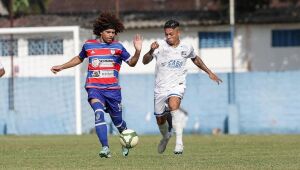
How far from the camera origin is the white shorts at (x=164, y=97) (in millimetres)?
18391

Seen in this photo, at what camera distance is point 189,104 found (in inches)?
1321

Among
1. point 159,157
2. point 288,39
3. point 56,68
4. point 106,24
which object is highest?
point 288,39

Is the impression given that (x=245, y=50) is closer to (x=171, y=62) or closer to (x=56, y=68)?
(x=171, y=62)

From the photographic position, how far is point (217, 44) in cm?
4075

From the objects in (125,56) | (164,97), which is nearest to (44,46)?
(164,97)

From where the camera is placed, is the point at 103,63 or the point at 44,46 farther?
the point at 44,46

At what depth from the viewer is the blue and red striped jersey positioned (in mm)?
17109

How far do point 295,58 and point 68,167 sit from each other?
26386 mm

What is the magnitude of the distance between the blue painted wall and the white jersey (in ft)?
48.3

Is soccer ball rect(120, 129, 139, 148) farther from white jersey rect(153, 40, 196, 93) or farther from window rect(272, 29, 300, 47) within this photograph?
window rect(272, 29, 300, 47)

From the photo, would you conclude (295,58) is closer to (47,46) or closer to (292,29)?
(292,29)

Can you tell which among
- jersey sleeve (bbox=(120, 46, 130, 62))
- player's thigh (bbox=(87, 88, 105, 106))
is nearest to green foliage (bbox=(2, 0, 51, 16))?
jersey sleeve (bbox=(120, 46, 130, 62))

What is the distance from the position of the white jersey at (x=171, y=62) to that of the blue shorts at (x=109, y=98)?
136 centimetres

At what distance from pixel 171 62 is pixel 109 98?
66.5 inches
